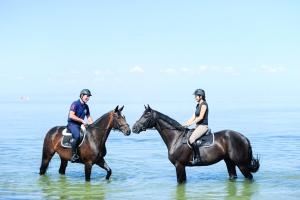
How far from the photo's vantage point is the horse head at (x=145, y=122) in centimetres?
1662

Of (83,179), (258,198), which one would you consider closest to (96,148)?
(83,179)

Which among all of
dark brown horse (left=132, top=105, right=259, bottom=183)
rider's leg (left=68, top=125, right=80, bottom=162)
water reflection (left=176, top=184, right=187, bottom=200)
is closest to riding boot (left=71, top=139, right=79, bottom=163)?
rider's leg (left=68, top=125, right=80, bottom=162)

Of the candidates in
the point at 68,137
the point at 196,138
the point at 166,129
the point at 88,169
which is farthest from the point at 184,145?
the point at 68,137

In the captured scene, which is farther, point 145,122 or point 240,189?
point 145,122

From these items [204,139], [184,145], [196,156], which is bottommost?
[196,156]

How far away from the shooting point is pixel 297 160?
2372 cm

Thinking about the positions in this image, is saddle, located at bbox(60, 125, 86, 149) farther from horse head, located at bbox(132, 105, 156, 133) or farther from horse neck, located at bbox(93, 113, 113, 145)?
horse head, located at bbox(132, 105, 156, 133)

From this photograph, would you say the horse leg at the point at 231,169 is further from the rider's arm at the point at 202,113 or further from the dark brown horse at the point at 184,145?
the rider's arm at the point at 202,113

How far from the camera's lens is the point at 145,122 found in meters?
16.7

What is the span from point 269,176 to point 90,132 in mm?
6548

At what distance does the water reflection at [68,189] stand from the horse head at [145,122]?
2.08 metres

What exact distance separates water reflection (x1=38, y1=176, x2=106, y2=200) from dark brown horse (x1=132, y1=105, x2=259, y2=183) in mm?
2183

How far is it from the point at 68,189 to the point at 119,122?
8.31 feet

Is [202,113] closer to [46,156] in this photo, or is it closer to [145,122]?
[145,122]
